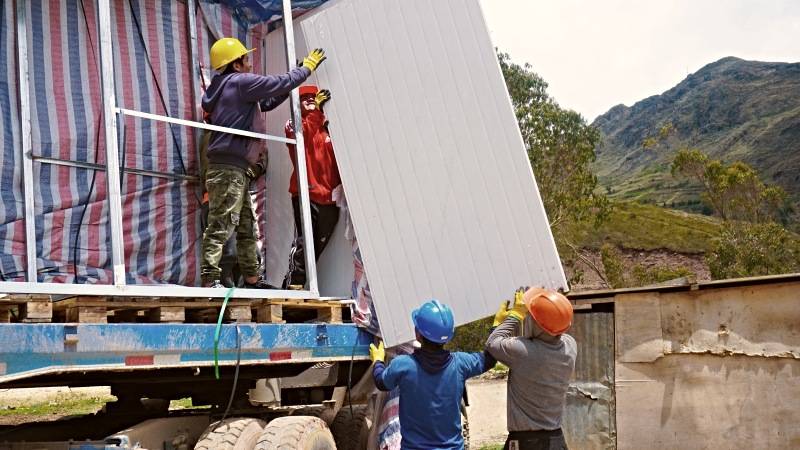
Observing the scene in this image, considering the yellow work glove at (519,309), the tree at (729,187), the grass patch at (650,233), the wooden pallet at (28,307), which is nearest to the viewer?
the wooden pallet at (28,307)

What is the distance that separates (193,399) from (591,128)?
2287 centimetres

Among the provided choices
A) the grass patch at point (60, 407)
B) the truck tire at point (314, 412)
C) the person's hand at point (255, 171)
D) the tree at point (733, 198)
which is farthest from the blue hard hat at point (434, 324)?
the tree at point (733, 198)

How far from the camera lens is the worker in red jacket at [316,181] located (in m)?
6.80

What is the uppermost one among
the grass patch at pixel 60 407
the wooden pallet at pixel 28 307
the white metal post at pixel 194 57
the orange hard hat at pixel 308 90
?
the white metal post at pixel 194 57

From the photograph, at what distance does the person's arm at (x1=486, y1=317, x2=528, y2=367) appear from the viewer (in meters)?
5.49

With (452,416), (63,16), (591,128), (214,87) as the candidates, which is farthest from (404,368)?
(591,128)

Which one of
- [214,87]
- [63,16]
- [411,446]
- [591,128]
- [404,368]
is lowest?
[411,446]

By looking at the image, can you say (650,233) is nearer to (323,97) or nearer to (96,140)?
(323,97)

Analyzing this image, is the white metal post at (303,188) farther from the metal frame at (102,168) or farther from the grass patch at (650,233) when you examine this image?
the grass patch at (650,233)

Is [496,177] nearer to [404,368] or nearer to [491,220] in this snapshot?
[491,220]

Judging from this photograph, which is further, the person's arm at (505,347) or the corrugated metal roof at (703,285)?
the corrugated metal roof at (703,285)

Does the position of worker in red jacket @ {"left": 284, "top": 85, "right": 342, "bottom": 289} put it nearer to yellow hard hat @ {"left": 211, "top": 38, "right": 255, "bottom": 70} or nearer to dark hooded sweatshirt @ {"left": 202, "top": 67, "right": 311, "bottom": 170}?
dark hooded sweatshirt @ {"left": 202, "top": 67, "right": 311, "bottom": 170}

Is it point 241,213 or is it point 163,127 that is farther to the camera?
point 163,127

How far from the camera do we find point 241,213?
21.9 ft
